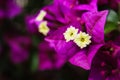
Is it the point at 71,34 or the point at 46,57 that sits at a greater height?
the point at 71,34

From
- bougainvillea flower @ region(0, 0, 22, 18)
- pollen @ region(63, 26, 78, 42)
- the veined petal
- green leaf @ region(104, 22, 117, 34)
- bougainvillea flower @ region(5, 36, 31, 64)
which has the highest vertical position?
the veined petal

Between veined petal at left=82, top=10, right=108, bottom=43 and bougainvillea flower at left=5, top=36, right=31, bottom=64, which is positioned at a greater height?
veined petal at left=82, top=10, right=108, bottom=43

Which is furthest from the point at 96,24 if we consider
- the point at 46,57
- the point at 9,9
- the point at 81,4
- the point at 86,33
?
the point at 9,9

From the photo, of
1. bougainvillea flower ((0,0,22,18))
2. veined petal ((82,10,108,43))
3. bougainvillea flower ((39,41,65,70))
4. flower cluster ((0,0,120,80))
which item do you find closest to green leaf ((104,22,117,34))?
flower cluster ((0,0,120,80))

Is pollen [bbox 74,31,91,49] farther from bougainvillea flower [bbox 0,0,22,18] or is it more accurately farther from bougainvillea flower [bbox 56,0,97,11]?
bougainvillea flower [bbox 0,0,22,18]

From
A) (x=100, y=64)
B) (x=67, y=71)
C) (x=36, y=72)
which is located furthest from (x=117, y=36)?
(x=36, y=72)

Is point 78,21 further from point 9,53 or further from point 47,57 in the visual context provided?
point 9,53

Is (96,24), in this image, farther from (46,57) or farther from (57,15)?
(46,57)
